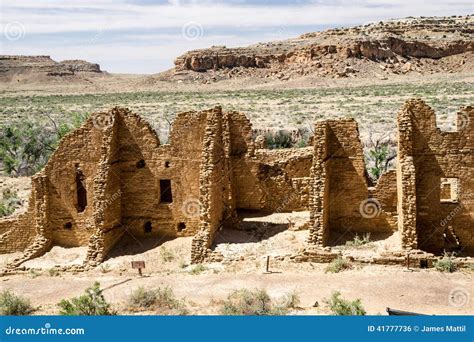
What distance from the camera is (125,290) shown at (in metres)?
14.3

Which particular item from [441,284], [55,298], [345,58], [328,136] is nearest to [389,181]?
[328,136]

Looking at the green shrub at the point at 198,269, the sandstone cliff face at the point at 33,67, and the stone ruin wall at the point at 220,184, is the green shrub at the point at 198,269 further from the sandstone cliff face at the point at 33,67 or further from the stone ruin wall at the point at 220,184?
the sandstone cliff face at the point at 33,67

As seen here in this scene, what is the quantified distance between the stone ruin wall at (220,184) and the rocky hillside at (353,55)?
73.9m

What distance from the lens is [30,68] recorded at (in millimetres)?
129625

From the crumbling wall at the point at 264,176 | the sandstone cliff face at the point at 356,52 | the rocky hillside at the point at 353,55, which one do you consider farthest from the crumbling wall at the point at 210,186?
the sandstone cliff face at the point at 356,52

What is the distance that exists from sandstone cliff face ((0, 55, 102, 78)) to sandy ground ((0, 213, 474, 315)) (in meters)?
118

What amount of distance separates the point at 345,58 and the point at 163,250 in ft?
272

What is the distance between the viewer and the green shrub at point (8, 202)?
78.8 ft

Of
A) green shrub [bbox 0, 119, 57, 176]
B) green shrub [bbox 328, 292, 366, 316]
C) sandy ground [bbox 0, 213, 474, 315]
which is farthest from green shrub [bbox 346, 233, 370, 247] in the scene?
green shrub [bbox 0, 119, 57, 176]

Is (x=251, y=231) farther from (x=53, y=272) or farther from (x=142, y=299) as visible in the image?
(x=53, y=272)

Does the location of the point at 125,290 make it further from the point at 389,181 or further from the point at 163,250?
the point at 389,181

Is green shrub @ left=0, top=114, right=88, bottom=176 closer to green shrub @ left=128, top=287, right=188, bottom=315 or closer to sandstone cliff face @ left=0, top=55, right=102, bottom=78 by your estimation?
green shrub @ left=128, top=287, right=188, bottom=315

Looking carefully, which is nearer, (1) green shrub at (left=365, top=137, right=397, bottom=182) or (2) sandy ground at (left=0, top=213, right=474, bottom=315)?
(2) sandy ground at (left=0, top=213, right=474, bottom=315)

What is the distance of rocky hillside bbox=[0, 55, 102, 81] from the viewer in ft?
412
